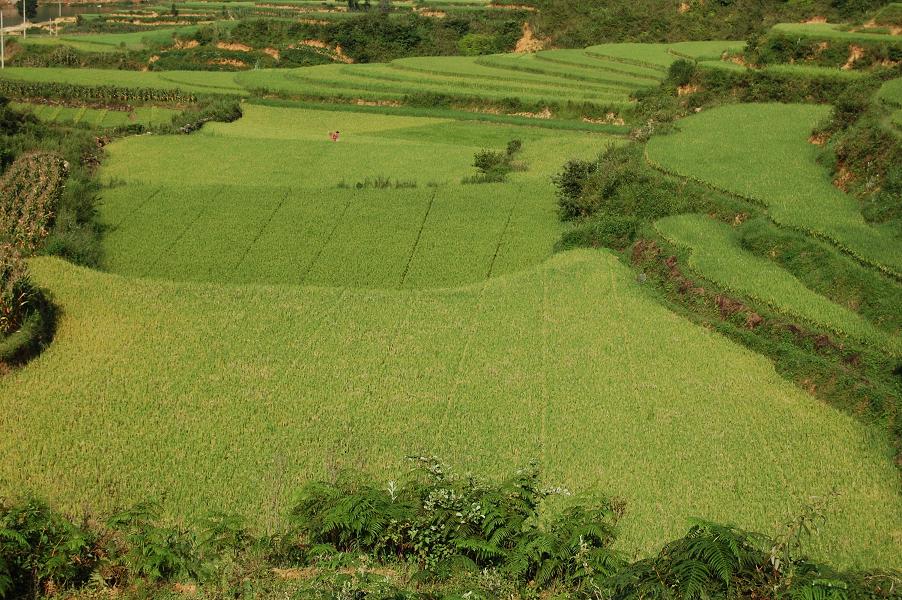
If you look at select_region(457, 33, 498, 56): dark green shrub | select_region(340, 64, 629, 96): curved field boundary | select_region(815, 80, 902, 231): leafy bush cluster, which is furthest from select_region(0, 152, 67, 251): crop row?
select_region(457, 33, 498, 56): dark green shrub

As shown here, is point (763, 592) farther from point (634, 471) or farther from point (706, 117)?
point (706, 117)

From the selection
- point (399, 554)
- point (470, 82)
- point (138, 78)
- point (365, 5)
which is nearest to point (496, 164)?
point (470, 82)

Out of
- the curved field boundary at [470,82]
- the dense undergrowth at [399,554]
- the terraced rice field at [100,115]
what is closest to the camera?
the dense undergrowth at [399,554]

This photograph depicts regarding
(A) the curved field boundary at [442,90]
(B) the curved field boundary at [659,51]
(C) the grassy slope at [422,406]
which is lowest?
(C) the grassy slope at [422,406]

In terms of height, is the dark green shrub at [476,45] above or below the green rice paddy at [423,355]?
above

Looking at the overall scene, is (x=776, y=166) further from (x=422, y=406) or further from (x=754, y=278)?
(x=422, y=406)

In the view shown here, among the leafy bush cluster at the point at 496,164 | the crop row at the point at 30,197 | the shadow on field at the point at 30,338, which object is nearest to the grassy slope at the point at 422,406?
the shadow on field at the point at 30,338

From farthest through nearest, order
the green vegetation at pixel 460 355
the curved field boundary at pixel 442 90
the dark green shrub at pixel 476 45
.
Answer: the dark green shrub at pixel 476 45, the curved field boundary at pixel 442 90, the green vegetation at pixel 460 355

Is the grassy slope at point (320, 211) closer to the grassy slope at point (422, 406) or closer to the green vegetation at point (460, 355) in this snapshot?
the green vegetation at point (460, 355)

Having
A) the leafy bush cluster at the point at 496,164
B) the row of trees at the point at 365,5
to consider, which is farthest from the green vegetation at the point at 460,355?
the row of trees at the point at 365,5

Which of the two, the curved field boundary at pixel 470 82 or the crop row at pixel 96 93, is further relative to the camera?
the curved field boundary at pixel 470 82
